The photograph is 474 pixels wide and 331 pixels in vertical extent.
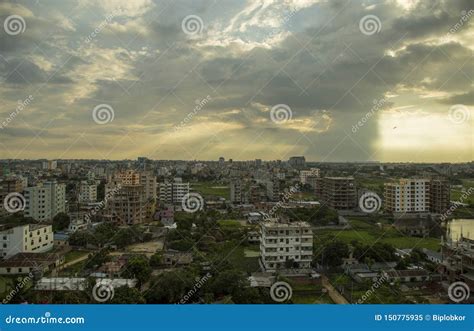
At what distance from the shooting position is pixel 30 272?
4.10m

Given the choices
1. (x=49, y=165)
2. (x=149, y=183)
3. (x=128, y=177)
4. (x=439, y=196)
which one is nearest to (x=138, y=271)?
(x=49, y=165)

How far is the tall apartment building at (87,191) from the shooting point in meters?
9.55

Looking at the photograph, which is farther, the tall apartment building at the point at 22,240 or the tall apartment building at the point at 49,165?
the tall apartment building at the point at 49,165

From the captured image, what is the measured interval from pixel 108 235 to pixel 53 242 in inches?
33.3

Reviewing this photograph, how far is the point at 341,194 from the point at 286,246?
16.0ft

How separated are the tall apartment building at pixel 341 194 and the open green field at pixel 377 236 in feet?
5.61

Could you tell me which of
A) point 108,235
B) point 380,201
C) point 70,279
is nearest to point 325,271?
point 70,279

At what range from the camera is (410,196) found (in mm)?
8547

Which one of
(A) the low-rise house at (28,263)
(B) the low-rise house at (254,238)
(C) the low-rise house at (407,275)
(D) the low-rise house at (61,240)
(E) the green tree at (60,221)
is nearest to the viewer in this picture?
(C) the low-rise house at (407,275)

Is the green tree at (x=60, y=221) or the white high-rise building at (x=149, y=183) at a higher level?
the white high-rise building at (x=149, y=183)

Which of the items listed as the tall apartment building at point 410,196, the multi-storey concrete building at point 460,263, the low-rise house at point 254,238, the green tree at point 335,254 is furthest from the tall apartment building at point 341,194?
the multi-storey concrete building at point 460,263

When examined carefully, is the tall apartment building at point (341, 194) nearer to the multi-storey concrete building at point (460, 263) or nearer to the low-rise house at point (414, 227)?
the low-rise house at point (414, 227)

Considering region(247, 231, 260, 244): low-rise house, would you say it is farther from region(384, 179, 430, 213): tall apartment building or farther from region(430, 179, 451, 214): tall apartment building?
region(430, 179, 451, 214): tall apartment building

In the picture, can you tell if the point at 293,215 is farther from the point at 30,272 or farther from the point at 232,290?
the point at 30,272
